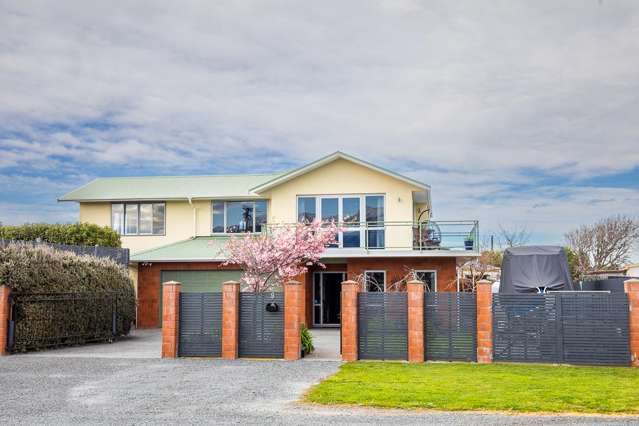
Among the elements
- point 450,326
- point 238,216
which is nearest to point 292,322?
point 450,326

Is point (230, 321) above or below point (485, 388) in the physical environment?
above

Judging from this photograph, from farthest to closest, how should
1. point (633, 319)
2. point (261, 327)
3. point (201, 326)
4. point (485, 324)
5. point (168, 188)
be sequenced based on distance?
point (168, 188), point (201, 326), point (261, 327), point (485, 324), point (633, 319)

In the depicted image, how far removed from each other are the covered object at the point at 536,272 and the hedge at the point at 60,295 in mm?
12889

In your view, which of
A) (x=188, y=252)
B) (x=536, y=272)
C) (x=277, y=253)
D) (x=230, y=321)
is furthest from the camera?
(x=188, y=252)

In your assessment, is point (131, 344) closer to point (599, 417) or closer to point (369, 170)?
point (369, 170)

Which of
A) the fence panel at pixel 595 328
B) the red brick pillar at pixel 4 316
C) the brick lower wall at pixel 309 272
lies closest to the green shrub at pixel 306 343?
the fence panel at pixel 595 328

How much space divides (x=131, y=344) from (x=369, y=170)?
12147mm

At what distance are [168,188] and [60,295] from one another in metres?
13.9

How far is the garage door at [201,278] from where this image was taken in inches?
1180

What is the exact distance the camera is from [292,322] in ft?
58.4

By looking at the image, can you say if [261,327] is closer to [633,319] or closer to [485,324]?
[485,324]

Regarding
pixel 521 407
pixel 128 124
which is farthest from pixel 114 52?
pixel 521 407

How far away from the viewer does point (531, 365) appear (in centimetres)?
1644

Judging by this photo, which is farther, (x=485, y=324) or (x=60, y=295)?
(x=60, y=295)
